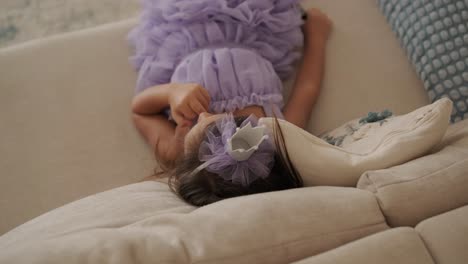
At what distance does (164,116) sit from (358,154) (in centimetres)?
54

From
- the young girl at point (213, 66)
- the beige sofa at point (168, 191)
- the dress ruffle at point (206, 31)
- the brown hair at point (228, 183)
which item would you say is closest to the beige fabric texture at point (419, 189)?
the beige sofa at point (168, 191)

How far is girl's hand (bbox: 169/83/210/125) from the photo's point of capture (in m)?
0.95

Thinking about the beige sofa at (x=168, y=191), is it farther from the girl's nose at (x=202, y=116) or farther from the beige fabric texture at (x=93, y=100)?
the girl's nose at (x=202, y=116)

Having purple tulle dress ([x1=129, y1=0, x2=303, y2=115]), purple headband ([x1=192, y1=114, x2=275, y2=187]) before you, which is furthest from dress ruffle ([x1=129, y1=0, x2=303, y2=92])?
purple headband ([x1=192, y1=114, x2=275, y2=187])

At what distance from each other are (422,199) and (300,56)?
628 mm

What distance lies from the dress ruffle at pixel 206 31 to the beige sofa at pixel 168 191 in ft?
0.29

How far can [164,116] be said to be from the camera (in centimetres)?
111

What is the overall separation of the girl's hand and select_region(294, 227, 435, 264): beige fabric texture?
0.49 metres

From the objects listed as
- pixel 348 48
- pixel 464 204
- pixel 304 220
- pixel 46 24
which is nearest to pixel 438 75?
pixel 348 48

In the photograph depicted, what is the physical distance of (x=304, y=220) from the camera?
0.60 meters

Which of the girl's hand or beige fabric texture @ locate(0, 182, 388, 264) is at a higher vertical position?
the girl's hand

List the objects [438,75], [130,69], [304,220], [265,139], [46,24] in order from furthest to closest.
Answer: [46,24] → [130,69] → [438,75] → [265,139] → [304,220]

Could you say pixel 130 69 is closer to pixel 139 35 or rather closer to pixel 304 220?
pixel 139 35

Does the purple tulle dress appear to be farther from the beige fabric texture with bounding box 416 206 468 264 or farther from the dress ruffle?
the beige fabric texture with bounding box 416 206 468 264
